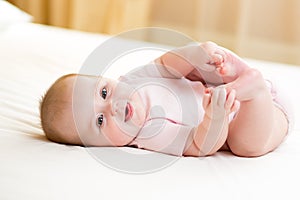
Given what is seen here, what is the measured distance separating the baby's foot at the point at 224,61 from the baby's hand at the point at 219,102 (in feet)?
0.50

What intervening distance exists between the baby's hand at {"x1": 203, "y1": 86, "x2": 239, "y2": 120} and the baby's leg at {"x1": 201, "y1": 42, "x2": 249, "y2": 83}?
152mm

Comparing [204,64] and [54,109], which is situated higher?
[204,64]

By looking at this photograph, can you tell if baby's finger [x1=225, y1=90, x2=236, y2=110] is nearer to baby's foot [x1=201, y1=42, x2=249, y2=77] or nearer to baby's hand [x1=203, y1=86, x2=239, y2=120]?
baby's hand [x1=203, y1=86, x2=239, y2=120]

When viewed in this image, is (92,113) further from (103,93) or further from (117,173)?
(117,173)

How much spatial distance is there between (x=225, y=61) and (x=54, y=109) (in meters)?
0.41

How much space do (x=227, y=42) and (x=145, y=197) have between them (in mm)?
2092

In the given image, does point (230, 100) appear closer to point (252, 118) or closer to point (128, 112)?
point (252, 118)

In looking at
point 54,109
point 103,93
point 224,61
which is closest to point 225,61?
point 224,61

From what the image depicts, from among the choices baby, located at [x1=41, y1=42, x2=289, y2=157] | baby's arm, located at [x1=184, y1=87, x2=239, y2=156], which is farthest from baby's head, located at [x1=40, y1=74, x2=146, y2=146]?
baby's arm, located at [x1=184, y1=87, x2=239, y2=156]

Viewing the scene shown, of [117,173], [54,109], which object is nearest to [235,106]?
[117,173]

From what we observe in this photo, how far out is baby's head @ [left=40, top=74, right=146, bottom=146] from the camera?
1.34 m

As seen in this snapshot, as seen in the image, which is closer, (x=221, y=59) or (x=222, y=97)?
(x=222, y=97)

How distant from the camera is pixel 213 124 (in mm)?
1237

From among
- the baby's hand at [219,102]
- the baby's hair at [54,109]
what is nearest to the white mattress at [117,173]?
the baby's hair at [54,109]
